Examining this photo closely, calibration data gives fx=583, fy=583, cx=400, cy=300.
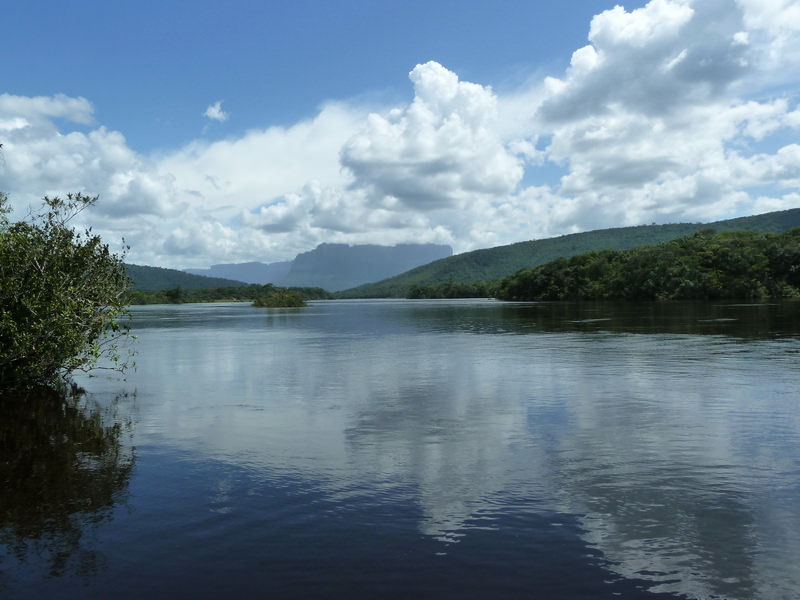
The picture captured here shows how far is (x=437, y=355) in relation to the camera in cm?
4866

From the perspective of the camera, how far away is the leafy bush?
27.2 meters

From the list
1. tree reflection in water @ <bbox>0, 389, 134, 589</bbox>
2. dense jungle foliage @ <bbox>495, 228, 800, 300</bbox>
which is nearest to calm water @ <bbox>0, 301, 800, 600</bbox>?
tree reflection in water @ <bbox>0, 389, 134, 589</bbox>

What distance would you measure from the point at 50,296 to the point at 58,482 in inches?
619

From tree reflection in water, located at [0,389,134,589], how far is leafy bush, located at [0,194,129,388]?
10.4ft

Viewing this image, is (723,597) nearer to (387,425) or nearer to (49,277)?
(387,425)

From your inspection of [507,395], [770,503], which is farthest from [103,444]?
[770,503]

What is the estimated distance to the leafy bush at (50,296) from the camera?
27.2 m

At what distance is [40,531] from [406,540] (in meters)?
7.72

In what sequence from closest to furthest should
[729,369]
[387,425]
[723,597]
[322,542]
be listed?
[723,597] < [322,542] < [387,425] < [729,369]

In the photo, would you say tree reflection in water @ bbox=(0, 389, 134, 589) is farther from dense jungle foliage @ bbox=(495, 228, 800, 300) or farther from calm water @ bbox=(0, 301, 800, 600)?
dense jungle foliage @ bbox=(495, 228, 800, 300)

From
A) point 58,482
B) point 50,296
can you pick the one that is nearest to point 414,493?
point 58,482

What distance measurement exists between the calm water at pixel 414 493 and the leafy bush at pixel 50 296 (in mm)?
3301

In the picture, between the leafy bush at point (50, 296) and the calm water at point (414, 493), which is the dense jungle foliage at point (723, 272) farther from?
the leafy bush at point (50, 296)

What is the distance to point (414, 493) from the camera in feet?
48.1
